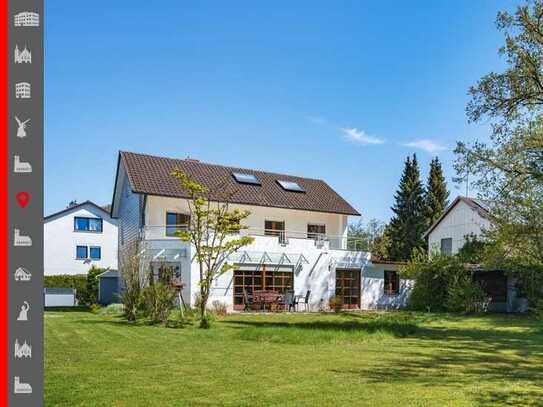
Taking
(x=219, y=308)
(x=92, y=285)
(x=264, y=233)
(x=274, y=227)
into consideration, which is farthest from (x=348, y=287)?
(x=92, y=285)

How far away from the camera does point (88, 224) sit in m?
45.7

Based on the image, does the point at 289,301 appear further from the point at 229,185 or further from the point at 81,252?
the point at 81,252

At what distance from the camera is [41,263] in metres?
2.13

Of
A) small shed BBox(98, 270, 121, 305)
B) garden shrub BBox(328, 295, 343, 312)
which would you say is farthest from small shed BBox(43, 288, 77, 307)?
garden shrub BBox(328, 295, 343, 312)

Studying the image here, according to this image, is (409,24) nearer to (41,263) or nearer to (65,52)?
(65,52)

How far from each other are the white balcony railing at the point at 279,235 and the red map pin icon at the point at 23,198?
2313 centimetres

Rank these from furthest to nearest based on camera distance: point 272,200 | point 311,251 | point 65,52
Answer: point 272,200 < point 311,251 < point 65,52

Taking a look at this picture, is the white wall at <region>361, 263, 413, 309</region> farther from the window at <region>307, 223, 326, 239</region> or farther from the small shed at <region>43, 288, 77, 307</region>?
the small shed at <region>43, 288, 77, 307</region>

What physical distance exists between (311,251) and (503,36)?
15990 mm

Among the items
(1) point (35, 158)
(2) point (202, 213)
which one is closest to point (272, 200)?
(2) point (202, 213)

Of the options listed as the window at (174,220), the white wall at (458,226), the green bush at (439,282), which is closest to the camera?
the green bush at (439,282)

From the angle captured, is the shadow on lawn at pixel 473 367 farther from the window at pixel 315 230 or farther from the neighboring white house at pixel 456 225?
the neighboring white house at pixel 456 225

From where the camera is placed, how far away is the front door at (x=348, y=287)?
102ft

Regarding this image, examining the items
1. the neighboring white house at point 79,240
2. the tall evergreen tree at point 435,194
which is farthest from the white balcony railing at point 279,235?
the neighboring white house at point 79,240
